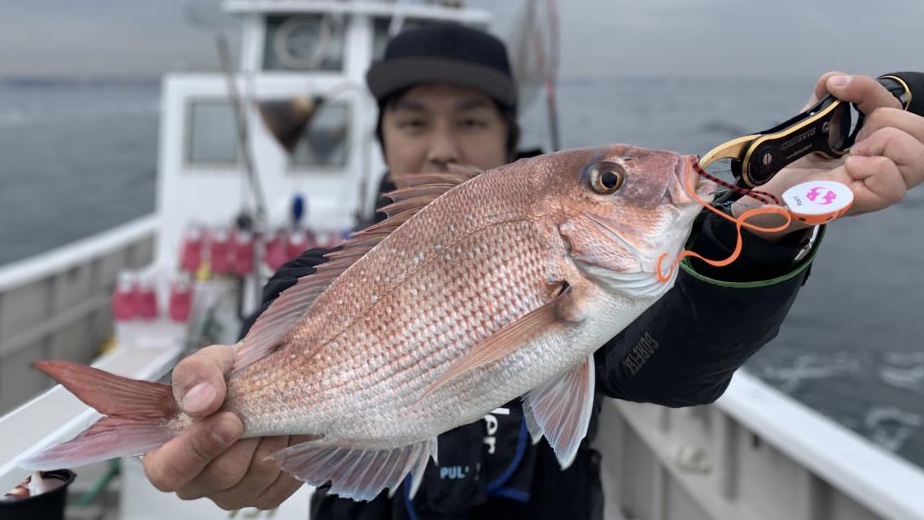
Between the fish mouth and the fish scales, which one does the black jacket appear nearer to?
the fish mouth

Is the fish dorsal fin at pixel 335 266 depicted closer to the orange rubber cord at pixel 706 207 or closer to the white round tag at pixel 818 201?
the orange rubber cord at pixel 706 207

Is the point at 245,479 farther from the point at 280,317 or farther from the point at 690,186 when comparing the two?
the point at 690,186

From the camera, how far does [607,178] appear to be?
121cm

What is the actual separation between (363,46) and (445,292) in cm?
646

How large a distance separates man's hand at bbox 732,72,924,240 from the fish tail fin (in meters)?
1.22

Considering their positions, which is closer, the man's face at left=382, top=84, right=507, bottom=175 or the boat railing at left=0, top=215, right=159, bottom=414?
the man's face at left=382, top=84, right=507, bottom=175

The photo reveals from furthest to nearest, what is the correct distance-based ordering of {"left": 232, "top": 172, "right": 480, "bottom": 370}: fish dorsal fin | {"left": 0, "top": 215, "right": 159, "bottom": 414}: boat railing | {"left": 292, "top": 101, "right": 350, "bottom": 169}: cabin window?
{"left": 292, "top": 101, "right": 350, "bottom": 169}: cabin window < {"left": 0, "top": 215, "right": 159, "bottom": 414}: boat railing < {"left": 232, "top": 172, "right": 480, "bottom": 370}: fish dorsal fin

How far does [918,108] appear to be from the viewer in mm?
1267

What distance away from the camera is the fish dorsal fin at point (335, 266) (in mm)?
1332

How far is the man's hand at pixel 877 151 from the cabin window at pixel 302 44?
6550 mm

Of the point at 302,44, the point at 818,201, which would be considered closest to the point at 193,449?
the point at 818,201

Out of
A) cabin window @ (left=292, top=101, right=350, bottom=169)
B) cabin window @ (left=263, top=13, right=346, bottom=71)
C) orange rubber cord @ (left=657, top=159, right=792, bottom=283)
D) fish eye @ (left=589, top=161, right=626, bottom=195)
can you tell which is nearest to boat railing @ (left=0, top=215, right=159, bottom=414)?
cabin window @ (left=292, top=101, right=350, bottom=169)

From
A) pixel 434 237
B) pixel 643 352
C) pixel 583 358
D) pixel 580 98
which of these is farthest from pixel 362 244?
pixel 580 98

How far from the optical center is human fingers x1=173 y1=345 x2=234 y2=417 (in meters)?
1.26
